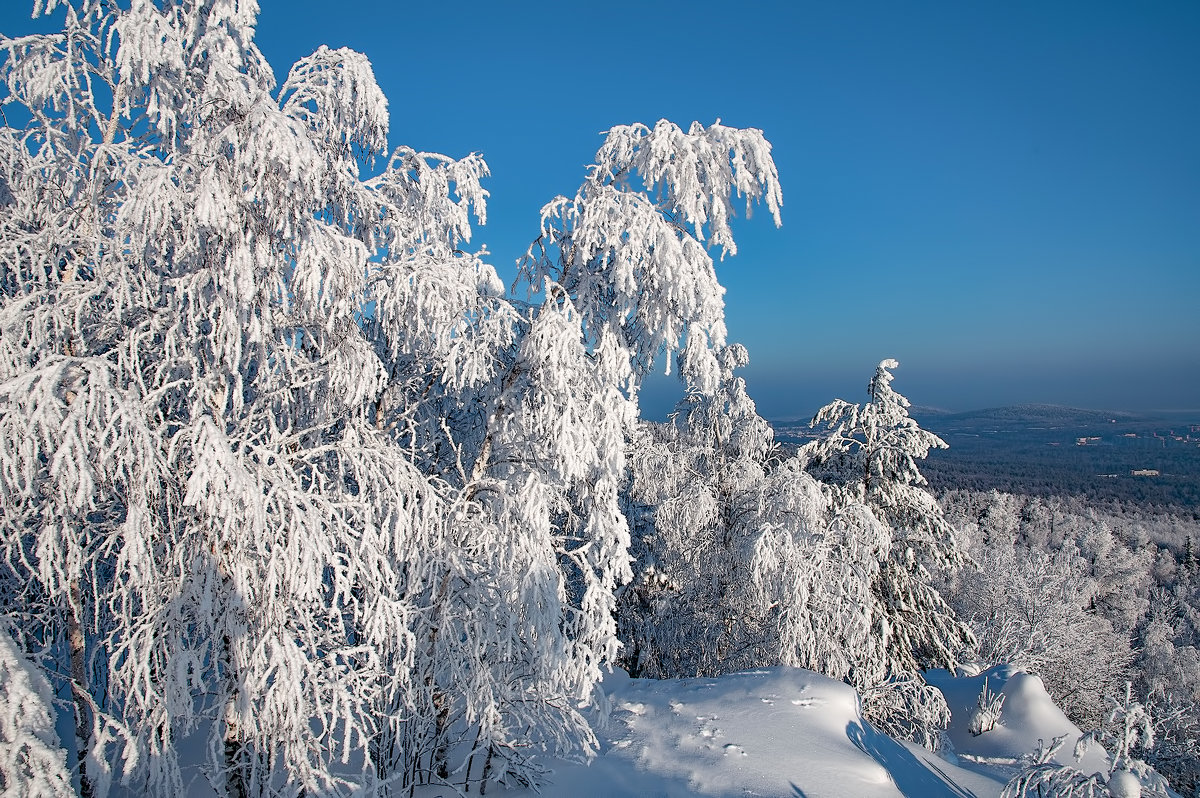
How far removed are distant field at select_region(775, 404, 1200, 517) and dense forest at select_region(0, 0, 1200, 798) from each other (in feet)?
170

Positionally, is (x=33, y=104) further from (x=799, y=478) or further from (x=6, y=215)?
(x=799, y=478)

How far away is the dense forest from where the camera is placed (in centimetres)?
344

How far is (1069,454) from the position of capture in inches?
4284

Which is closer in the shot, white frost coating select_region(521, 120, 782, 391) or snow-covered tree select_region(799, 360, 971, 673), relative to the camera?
white frost coating select_region(521, 120, 782, 391)

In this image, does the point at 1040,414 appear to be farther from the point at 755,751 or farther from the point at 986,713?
the point at 755,751

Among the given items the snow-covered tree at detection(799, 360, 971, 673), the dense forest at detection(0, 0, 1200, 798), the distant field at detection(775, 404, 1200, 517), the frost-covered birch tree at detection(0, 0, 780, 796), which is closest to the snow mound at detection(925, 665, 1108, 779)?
the snow-covered tree at detection(799, 360, 971, 673)

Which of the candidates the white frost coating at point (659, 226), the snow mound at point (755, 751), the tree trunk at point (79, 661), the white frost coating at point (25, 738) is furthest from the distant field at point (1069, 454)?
the white frost coating at point (25, 738)

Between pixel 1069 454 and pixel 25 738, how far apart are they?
139 metres

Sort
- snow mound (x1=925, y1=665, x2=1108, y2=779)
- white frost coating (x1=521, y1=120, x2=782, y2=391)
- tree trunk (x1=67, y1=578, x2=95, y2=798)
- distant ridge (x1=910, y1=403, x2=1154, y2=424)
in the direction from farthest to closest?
distant ridge (x1=910, y1=403, x2=1154, y2=424), snow mound (x1=925, y1=665, x2=1108, y2=779), white frost coating (x1=521, y1=120, x2=782, y2=391), tree trunk (x1=67, y1=578, x2=95, y2=798)

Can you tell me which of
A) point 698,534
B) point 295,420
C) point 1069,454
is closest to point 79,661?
point 295,420

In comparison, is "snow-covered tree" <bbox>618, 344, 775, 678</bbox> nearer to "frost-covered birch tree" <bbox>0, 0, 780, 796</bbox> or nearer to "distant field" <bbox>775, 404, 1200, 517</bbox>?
"frost-covered birch tree" <bbox>0, 0, 780, 796</bbox>

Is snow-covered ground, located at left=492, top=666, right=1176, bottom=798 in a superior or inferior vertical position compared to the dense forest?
inferior

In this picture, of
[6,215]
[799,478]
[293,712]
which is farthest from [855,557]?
[6,215]

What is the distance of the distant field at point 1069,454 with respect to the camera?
76375 millimetres
